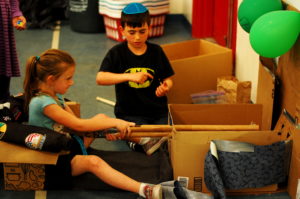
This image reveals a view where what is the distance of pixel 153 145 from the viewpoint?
9.56 feet

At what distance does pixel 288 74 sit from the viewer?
2.60 meters

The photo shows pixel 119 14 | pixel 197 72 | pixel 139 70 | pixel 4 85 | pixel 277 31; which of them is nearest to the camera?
pixel 277 31

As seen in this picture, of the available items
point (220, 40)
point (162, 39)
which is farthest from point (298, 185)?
point (162, 39)

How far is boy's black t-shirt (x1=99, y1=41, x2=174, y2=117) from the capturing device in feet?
10.1

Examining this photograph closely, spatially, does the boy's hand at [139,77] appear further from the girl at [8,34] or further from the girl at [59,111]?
the girl at [8,34]

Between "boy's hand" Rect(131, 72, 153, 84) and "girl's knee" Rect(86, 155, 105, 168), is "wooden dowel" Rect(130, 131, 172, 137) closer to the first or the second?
"girl's knee" Rect(86, 155, 105, 168)

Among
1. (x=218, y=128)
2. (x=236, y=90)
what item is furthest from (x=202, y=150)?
(x=236, y=90)

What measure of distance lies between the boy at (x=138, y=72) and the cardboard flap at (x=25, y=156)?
24.8 inches

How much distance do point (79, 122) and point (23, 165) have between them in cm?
36

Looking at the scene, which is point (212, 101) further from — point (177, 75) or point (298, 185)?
point (298, 185)

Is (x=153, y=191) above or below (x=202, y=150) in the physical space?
below

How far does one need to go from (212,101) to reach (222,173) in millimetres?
1101

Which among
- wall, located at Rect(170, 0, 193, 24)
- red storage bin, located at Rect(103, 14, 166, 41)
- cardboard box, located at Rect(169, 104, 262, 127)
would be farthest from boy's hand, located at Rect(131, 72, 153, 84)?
wall, located at Rect(170, 0, 193, 24)

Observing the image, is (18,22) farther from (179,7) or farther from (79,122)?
(179,7)
